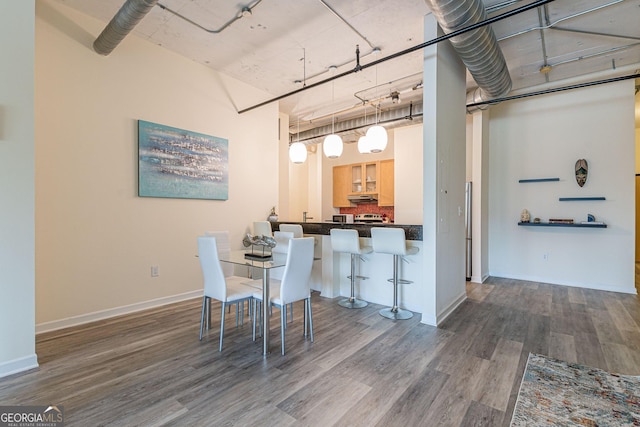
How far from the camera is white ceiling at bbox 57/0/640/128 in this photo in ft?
10.1

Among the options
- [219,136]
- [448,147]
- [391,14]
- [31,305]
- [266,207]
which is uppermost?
[391,14]

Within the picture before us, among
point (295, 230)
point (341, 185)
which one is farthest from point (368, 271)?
point (341, 185)

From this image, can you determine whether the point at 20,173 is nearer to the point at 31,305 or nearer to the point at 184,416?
the point at 31,305

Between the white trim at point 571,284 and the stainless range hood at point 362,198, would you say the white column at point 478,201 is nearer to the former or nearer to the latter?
the white trim at point 571,284

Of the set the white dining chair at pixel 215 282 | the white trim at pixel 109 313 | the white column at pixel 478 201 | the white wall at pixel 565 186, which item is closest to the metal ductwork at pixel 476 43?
the white column at pixel 478 201

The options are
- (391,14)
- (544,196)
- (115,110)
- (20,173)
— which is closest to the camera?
(20,173)

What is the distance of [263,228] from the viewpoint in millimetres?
4711

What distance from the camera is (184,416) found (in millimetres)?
1732

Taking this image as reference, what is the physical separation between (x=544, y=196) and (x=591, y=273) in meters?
1.38

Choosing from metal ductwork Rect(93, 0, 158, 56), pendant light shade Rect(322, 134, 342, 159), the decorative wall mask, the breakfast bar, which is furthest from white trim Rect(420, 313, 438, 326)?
metal ductwork Rect(93, 0, 158, 56)

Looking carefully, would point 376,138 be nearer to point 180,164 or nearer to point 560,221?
point 180,164

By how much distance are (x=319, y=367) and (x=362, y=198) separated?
5.80 metres

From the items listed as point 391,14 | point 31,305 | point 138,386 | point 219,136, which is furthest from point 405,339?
point 219,136

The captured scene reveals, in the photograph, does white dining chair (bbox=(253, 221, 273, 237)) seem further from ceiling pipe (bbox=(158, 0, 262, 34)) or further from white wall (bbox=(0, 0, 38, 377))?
white wall (bbox=(0, 0, 38, 377))
